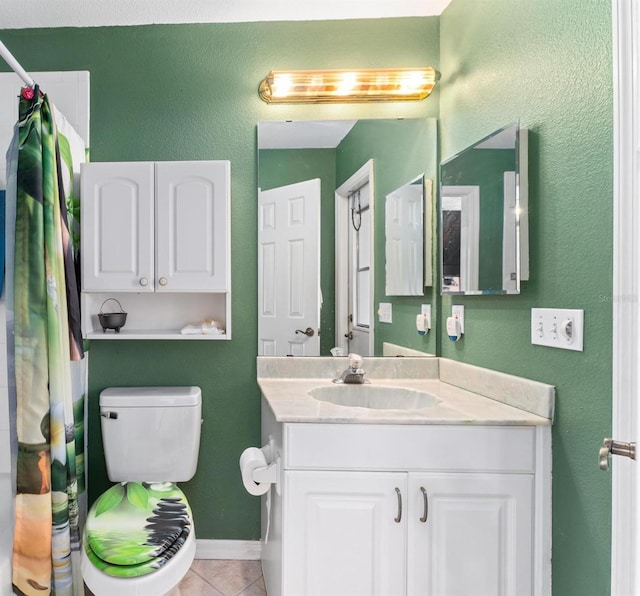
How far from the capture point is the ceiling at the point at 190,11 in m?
1.97

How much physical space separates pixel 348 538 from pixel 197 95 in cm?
190

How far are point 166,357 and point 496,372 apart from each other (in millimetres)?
1411

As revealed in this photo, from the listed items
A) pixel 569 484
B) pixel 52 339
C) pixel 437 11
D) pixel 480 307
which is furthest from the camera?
pixel 437 11

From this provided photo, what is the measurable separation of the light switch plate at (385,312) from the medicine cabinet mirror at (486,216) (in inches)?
10.0

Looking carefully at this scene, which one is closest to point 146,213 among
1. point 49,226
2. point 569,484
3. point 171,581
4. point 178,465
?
point 49,226

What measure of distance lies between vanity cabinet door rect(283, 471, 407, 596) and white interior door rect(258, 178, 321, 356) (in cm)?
79

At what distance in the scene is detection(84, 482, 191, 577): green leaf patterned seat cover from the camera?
137 cm

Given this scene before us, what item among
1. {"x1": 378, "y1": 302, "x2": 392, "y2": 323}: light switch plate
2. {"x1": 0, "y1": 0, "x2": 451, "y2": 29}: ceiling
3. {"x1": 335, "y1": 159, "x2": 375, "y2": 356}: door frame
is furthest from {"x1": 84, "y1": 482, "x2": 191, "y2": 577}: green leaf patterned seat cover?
{"x1": 0, "y1": 0, "x2": 451, "y2": 29}: ceiling

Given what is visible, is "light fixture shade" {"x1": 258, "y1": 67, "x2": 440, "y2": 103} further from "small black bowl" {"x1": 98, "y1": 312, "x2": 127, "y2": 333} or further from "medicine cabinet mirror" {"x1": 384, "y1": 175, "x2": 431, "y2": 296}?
"small black bowl" {"x1": 98, "y1": 312, "x2": 127, "y2": 333}

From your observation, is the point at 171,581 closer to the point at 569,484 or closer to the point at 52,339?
the point at 52,339

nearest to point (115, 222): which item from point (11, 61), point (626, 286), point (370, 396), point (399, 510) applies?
point (11, 61)

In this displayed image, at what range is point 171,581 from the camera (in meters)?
1.39

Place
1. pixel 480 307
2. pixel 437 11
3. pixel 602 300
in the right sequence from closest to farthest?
pixel 602 300 → pixel 480 307 → pixel 437 11

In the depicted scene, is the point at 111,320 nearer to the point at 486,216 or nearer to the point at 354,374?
the point at 354,374
